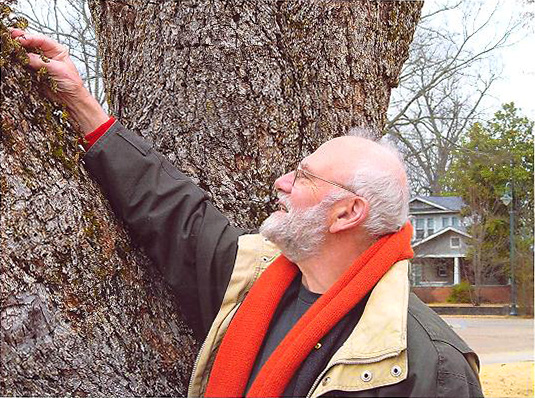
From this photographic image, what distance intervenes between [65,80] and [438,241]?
32.9m

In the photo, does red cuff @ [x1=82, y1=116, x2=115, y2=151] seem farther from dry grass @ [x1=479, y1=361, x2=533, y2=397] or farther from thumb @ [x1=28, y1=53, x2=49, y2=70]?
dry grass @ [x1=479, y1=361, x2=533, y2=397]

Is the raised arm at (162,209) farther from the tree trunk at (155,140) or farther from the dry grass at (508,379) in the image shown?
the dry grass at (508,379)

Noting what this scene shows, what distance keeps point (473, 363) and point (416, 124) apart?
14.7 meters

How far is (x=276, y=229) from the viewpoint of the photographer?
93.4 inches

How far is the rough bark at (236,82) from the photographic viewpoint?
8.57 ft

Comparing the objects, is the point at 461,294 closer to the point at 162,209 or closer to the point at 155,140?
the point at 155,140

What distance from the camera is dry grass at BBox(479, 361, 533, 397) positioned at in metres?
8.70

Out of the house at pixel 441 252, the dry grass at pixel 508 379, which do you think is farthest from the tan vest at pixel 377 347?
the house at pixel 441 252

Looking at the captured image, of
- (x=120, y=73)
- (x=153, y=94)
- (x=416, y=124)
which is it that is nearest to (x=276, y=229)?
(x=153, y=94)

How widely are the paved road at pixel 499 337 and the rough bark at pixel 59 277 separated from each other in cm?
1015

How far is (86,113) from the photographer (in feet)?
7.63

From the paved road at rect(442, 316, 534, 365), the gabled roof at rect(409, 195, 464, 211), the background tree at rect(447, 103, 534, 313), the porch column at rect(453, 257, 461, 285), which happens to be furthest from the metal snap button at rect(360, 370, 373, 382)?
the gabled roof at rect(409, 195, 464, 211)

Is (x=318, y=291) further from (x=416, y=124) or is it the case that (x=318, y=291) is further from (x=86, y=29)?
(x=416, y=124)

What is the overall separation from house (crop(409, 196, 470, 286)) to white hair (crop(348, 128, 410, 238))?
2801cm
